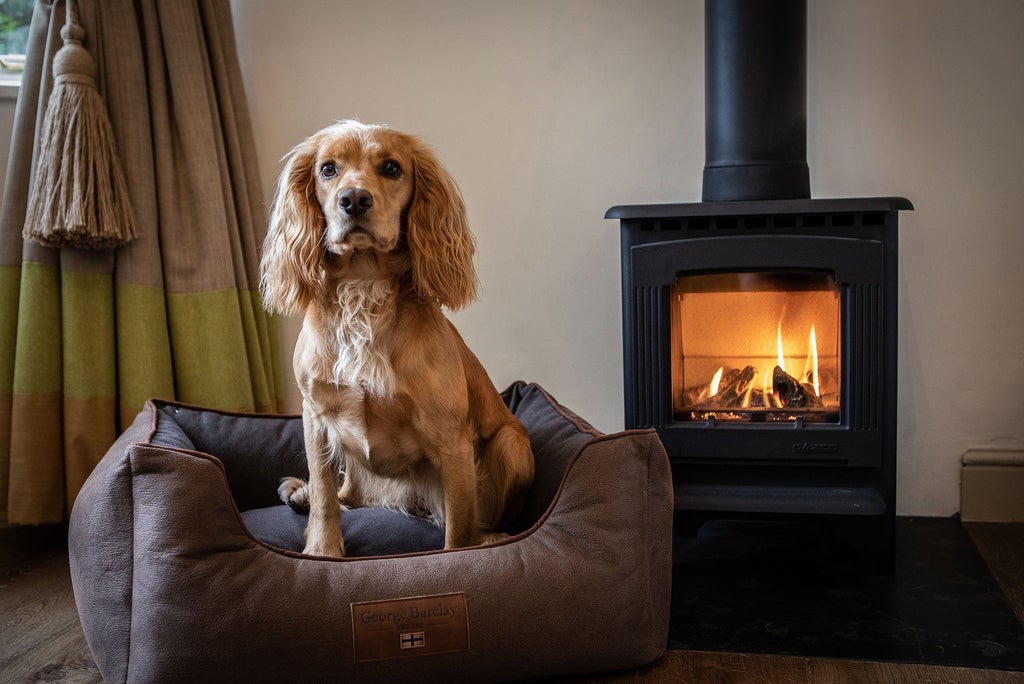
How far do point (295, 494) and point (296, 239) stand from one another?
65 centimetres

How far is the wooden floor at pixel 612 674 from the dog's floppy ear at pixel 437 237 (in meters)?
0.75

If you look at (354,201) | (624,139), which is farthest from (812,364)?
(354,201)

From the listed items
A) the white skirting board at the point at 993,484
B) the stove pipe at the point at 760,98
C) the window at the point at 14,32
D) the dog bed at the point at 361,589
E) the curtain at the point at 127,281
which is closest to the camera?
the dog bed at the point at 361,589

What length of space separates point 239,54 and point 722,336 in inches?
64.4

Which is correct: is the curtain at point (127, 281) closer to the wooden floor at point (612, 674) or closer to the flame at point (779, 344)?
the wooden floor at point (612, 674)

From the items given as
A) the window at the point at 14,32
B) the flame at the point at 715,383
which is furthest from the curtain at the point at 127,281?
the flame at the point at 715,383

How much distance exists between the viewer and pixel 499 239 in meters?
2.77

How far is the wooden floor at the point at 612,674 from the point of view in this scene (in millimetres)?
1690

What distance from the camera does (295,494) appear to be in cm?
217

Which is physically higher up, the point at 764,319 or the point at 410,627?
the point at 764,319

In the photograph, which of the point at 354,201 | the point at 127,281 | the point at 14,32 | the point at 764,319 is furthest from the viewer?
the point at 14,32

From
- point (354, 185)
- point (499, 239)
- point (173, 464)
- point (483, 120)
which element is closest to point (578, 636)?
point (173, 464)

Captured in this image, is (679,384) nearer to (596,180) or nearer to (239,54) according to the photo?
(596,180)

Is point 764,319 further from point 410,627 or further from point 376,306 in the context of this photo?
point 410,627
